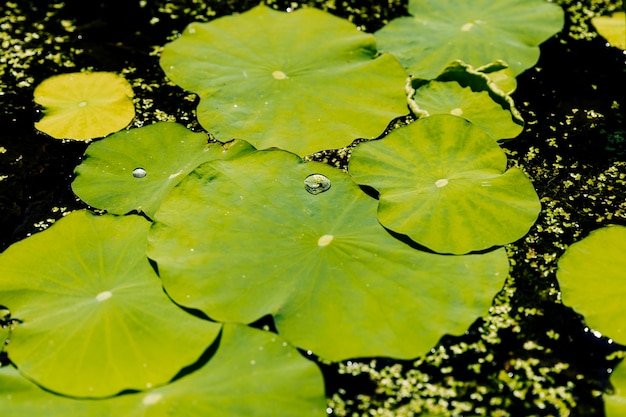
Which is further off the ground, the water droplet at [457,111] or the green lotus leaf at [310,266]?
the water droplet at [457,111]

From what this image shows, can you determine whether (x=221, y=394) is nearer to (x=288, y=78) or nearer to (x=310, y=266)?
(x=310, y=266)

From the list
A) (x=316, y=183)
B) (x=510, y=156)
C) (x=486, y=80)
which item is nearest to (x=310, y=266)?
(x=316, y=183)

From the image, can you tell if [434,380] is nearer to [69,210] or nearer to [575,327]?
[575,327]

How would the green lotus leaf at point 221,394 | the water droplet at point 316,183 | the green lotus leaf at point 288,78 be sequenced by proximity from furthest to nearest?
the green lotus leaf at point 288,78 < the water droplet at point 316,183 < the green lotus leaf at point 221,394

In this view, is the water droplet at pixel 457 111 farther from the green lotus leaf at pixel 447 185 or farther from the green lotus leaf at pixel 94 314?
the green lotus leaf at pixel 94 314

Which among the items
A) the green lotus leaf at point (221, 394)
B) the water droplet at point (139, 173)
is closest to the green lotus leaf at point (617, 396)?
the green lotus leaf at point (221, 394)

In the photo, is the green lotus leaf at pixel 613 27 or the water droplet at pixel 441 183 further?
the green lotus leaf at pixel 613 27
